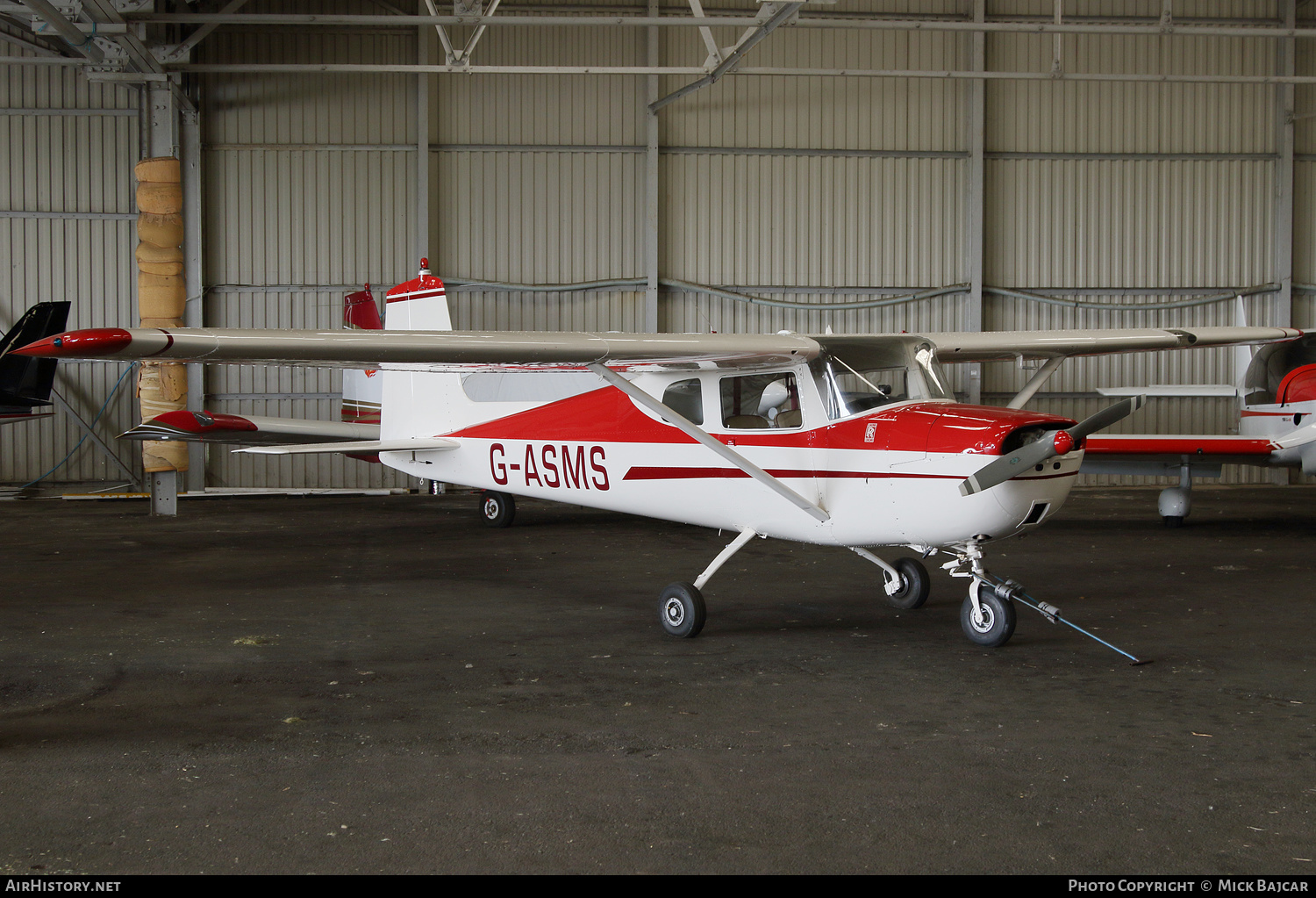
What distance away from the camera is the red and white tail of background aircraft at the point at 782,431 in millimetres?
5203

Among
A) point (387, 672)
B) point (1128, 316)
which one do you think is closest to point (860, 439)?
point (387, 672)

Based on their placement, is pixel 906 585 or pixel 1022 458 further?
pixel 906 585

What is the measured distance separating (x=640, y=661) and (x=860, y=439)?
173 centimetres

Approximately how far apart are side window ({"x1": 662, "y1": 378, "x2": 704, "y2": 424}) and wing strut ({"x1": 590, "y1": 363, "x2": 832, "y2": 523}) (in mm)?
337

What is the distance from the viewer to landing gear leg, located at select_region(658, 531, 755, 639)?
5.96m

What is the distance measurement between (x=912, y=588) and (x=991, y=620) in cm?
113

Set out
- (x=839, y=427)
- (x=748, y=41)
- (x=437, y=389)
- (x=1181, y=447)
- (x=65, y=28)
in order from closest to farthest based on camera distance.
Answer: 1. (x=839, y=427)
2. (x=437, y=389)
3. (x=1181, y=447)
4. (x=65, y=28)
5. (x=748, y=41)

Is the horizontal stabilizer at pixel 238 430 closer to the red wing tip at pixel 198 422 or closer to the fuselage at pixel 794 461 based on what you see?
the red wing tip at pixel 198 422

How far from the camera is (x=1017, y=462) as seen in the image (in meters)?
5.05

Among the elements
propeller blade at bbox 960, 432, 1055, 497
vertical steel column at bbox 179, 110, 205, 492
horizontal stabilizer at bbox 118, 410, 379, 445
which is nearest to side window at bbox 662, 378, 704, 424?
propeller blade at bbox 960, 432, 1055, 497

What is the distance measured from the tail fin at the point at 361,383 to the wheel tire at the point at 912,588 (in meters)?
8.32

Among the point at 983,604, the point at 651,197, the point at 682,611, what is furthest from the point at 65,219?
the point at 983,604

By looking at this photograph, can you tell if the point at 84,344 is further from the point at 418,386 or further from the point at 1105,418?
the point at 418,386

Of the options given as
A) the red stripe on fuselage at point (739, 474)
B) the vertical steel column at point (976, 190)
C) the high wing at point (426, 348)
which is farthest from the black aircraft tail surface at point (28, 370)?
Answer: the vertical steel column at point (976, 190)
